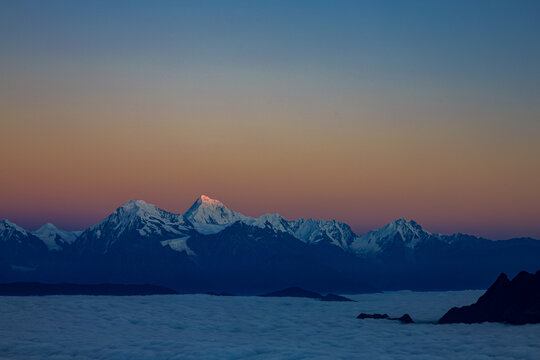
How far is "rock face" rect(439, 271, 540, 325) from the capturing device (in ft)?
401

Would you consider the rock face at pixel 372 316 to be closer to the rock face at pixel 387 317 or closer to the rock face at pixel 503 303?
the rock face at pixel 387 317

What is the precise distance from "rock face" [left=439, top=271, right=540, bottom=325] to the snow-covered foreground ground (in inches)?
244

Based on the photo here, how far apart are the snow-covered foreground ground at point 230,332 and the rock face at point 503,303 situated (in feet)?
20.4

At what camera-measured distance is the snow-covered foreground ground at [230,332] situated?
289ft

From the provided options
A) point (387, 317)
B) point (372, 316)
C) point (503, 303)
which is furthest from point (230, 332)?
point (503, 303)

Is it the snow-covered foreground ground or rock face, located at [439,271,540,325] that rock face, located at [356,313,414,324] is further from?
rock face, located at [439,271,540,325]

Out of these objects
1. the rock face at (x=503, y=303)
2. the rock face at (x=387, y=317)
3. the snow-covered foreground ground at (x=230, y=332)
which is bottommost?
the snow-covered foreground ground at (x=230, y=332)

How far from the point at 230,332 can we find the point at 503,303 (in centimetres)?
5231

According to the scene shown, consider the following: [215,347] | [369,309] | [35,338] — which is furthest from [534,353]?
[369,309]

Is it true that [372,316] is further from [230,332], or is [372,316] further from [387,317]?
[230,332]

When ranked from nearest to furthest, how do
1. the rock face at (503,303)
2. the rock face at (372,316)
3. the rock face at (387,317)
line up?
the rock face at (503,303) → the rock face at (387,317) → the rock face at (372,316)

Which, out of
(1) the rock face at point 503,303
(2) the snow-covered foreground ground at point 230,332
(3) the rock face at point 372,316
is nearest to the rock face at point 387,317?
(3) the rock face at point 372,316

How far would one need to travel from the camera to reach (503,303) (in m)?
128

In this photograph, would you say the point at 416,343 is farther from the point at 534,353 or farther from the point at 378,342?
the point at 534,353
